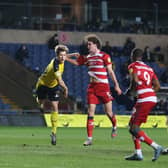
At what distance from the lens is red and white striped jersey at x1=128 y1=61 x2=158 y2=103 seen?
1415 cm

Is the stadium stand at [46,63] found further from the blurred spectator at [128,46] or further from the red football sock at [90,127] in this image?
the red football sock at [90,127]

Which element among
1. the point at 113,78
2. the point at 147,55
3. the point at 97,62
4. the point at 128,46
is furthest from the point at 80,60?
the point at 147,55

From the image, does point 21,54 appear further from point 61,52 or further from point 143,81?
point 143,81

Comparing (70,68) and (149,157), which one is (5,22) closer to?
(70,68)

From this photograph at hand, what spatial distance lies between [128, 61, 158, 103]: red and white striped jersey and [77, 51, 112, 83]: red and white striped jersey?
12.2ft

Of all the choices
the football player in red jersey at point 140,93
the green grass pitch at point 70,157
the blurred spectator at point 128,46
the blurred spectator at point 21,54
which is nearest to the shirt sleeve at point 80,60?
the green grass pitch at point 70,157

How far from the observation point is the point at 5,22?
42125 millimetres

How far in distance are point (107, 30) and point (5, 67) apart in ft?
24.4

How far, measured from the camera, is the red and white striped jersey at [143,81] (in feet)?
46.4

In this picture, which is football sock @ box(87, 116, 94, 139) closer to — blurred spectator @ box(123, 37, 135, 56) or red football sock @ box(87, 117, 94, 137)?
red football sock @ box(87, 117, 94, 137)

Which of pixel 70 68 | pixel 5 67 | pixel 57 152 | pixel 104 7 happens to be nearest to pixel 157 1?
pixel 104 7

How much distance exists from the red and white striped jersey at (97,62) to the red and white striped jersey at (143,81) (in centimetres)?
371

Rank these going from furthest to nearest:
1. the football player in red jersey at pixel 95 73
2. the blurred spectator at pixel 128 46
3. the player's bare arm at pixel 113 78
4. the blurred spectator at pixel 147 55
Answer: the blurred spectator at pixel 147 55 → the blurred spectator at pixel 128 46 → the football player in red jersey at pixel 95 73 → the player's bare arm at pixel 113 78

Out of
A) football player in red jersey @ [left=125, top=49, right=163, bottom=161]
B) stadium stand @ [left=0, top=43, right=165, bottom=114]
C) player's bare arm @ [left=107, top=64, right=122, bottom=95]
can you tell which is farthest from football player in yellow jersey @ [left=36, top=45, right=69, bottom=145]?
stadium stand @ [left=0, top=43, right=165, bottom=114]
